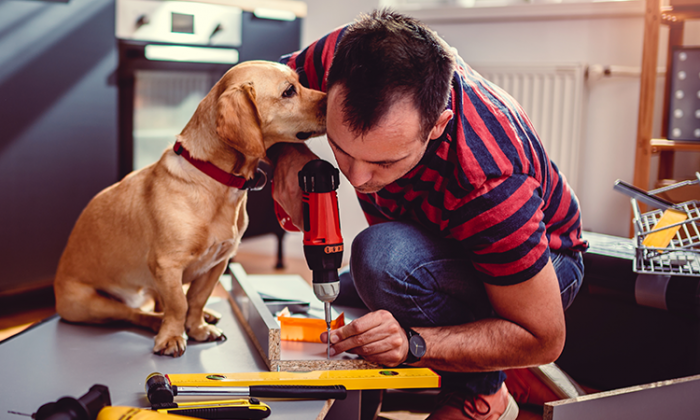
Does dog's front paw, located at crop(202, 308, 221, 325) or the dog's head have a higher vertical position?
the dog's head

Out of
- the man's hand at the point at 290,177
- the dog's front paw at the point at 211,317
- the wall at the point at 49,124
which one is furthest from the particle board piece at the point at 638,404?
the wall at the point at 49,124

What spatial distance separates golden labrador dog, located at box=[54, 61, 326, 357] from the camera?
46.2 inches

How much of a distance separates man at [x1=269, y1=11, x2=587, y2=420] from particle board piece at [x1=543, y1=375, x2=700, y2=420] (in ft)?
0.41

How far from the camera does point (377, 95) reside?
92 cm

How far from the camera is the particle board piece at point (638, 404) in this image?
0.95 metres

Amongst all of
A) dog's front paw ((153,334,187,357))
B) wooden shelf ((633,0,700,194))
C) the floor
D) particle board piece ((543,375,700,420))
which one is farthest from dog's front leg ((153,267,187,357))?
wooden shelf ((633,0,700,194))

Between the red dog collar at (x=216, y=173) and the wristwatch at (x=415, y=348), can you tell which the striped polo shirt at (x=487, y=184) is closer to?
the wristwatch at (x=415, y=348)

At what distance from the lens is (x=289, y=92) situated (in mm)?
1208

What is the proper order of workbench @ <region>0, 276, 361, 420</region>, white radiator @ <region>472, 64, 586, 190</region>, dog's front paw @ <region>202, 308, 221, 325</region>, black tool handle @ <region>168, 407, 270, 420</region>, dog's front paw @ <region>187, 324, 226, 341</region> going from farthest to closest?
white radiator @ <region>472, 64, 586, 190</region>
dog's front paw @ <region>202, 308, 221, 325</region>
dog's front paw @ <region>187, 324, 226, 341</region>
workbench @ <region>0, 276, 361, 420</region>
black tool handle @ <region>168, 407, 270, 420</region>

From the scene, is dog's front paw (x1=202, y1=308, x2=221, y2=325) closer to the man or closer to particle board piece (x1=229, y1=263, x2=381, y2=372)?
particle board piece (x1=229, y1=263, x2=381, y2=372)

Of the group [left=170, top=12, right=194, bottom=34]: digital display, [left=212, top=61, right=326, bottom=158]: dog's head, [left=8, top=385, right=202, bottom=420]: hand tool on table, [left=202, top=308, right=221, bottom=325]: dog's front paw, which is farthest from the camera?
[left=170, top=12, right=194, bottom=34]: digital display

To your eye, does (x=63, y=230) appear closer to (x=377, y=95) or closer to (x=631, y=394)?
(x=377, y=95)

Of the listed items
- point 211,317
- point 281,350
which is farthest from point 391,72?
point 211,317

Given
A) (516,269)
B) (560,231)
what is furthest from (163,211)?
(560,231)
